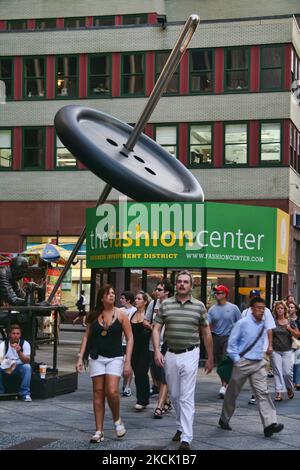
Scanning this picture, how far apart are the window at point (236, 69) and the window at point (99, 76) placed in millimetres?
5512

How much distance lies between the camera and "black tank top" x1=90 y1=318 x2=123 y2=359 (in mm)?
9414

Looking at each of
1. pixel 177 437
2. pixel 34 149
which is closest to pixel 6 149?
pixel 34 149

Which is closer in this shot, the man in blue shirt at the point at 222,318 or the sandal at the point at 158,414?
the sandal at the point at 158,414

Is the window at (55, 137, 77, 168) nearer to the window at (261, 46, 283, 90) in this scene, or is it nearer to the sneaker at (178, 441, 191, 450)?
the window at (261, 46, 283, 90)

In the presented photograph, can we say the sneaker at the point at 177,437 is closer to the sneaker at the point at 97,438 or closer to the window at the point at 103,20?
the sneaker at the point at 97,438

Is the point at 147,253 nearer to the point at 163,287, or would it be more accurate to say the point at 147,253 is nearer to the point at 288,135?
the point at 163,287

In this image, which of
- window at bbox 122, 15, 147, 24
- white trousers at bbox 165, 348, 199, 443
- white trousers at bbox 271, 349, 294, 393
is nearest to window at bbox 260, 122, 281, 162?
window at bbox 122, 15, 147, 24

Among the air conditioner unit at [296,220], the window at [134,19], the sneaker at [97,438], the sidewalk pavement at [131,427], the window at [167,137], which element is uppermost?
the window at [134,19]

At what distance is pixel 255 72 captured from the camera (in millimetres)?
38969

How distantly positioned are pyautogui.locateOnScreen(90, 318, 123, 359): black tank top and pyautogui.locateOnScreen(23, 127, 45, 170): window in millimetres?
32425

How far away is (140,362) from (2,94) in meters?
29.9

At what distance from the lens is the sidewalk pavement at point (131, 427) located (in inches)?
365

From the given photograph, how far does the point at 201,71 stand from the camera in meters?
39.7

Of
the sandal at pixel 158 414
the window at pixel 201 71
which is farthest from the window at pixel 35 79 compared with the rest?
the sandal at pixel 158 414
